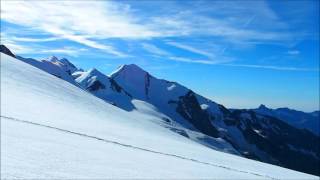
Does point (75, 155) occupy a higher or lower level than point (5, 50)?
lower

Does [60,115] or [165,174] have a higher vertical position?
[60,115]

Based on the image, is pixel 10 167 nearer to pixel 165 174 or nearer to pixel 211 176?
pixel 165 174

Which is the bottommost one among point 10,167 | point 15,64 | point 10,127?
point 10,167

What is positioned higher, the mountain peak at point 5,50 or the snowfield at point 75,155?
the mountain peak at point 5,50

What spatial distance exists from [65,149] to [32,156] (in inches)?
84.3

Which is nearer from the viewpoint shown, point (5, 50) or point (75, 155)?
point (75, 155)

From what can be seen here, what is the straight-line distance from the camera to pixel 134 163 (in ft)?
40.7

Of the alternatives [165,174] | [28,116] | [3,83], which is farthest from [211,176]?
[3,83]

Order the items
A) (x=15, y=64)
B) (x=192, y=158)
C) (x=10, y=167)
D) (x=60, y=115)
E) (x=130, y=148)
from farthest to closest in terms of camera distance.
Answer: (x=15, y=64) < (x=60, y=115) < (x=192, y=158) < (x=130, y=148) < (x=10, y=167)

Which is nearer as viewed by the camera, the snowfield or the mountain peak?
→ the snowfield

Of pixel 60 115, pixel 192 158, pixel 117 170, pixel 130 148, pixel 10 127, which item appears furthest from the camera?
pixel 60 115

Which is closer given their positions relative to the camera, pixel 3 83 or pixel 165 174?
pixel 165 174

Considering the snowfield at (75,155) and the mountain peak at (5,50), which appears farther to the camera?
the mountain peak at (5,50)

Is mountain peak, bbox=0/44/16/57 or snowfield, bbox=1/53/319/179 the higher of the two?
mountain peak, bbox=0/44/16/57
